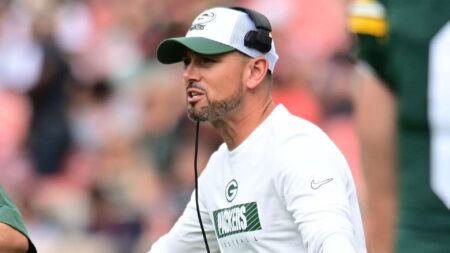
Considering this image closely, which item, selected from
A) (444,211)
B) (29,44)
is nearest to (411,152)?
(444,211)

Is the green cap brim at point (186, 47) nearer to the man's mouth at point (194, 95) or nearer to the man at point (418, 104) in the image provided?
the man's mouth at point (194, 95)

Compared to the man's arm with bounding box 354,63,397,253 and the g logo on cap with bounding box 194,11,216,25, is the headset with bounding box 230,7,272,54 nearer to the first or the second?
the g logo on cap with bounding box 194,11,216,25

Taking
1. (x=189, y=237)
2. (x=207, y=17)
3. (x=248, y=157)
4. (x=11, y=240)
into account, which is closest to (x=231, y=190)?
(x=248, y=157)

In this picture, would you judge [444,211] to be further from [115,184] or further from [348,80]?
[115,184]

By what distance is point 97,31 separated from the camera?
1270 centimetres

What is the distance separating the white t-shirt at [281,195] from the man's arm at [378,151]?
0.92 metres

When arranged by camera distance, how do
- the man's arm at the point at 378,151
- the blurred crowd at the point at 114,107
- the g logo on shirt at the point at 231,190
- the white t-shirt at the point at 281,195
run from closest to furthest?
the man's arm at the point at 378,151
the white t-shirt at the point at 281,195
the g logo on shirt at the point at 231,190
the blurred crowd at the point at 114,107

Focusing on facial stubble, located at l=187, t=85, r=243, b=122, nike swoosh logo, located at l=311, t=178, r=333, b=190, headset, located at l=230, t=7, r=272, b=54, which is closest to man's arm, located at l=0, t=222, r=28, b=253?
facial stubble, located at l=187, t=85, r=243, b=122

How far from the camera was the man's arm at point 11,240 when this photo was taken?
5254 mm

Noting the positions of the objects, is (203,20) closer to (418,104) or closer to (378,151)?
(378,151)

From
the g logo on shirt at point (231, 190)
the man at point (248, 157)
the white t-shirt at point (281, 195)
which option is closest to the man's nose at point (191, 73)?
the man at point (248, 157)

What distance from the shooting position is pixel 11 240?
5277 mm

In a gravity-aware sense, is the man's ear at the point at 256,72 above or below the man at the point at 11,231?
above

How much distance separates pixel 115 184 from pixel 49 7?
2393 millimetres
